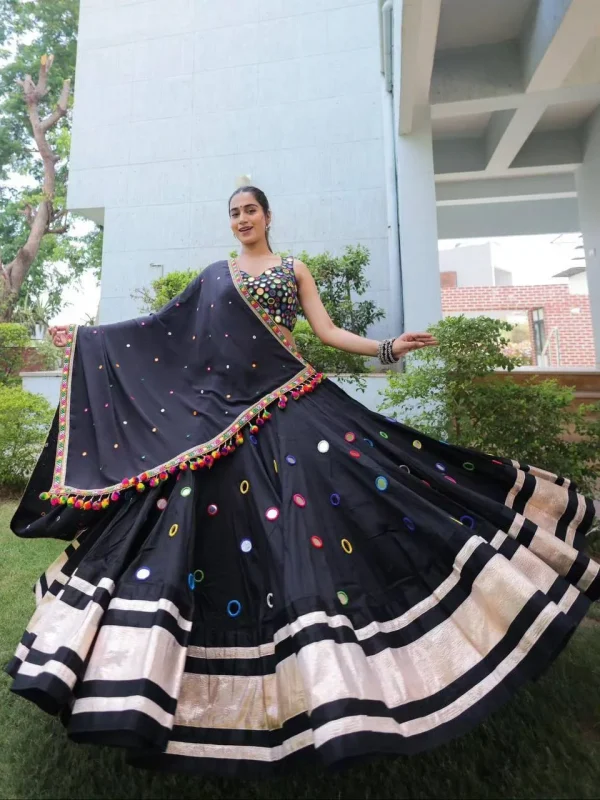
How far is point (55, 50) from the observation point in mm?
12711

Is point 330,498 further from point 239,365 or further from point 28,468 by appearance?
point 28,468

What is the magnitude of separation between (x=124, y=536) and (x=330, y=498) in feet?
1.87

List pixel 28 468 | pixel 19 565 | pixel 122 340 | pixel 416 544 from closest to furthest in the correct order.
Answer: pixel 416 544 < pixel 122 340 < pixel 19 565 < pixel 28 468

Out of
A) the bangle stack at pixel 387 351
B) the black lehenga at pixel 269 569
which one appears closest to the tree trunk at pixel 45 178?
the black lehenga at pixel 269 569

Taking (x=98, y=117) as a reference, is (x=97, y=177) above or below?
→ below

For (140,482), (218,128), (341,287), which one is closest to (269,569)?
(140,482)

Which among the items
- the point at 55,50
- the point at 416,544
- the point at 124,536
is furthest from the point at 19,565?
the point at 55,50

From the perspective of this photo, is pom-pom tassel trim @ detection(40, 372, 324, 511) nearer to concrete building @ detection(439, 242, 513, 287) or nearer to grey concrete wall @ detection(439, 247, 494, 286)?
concrete building @ detection(439, 242, 513, 287)

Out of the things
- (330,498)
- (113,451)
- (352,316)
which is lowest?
(330,498)

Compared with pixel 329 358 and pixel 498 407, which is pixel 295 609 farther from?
pixel 329 358

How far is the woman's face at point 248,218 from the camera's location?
1.97m

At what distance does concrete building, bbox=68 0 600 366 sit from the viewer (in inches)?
217

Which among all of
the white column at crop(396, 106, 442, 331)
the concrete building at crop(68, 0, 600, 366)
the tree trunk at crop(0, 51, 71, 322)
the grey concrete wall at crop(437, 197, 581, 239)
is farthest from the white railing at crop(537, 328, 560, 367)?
the tree trunk at crop(0, 51, 71, 322)

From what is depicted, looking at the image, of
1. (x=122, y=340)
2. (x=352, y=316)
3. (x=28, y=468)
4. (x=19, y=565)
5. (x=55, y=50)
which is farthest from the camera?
(x=55, y=50)
